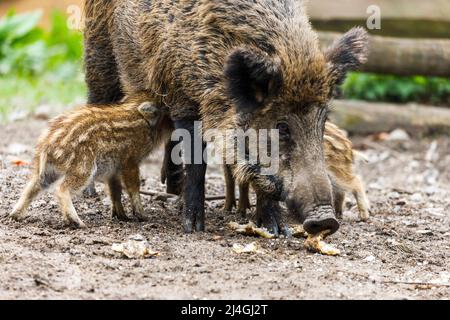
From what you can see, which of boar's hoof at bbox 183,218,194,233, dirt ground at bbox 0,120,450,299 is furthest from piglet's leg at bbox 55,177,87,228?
boar's hoof at bbox 183,218,194,233

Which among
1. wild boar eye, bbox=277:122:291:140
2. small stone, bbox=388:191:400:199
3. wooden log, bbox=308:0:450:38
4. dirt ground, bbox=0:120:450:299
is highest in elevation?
wooden log, bbox=308:0:450:38

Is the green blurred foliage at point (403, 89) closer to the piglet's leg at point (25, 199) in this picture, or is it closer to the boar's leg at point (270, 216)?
the boar's leg at point (270, 216)

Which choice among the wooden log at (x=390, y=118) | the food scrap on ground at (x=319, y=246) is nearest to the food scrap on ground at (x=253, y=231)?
the food scrap on ground at (x=319, y=246)

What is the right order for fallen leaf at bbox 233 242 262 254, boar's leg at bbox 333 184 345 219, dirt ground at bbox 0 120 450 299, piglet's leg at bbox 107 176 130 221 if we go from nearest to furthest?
dirt ground at bbox 0 120 450 299
fallen leaf at bbox 233 242 262 254
piglet's leg at bbox 107 176 130 221
boar's leg at bbox 333 184 345 219

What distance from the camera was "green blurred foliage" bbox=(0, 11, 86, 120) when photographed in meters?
11.6

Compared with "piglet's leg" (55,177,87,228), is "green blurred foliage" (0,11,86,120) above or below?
above

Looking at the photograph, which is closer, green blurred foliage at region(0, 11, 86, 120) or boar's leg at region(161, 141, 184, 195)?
boar's leg at region(161, 141, 184, 195)

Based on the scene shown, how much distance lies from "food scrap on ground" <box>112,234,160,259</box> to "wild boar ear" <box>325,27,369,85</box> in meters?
1.57

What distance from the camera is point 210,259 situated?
16.6 ft

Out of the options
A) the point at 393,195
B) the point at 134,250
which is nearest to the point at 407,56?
the point at 393,195

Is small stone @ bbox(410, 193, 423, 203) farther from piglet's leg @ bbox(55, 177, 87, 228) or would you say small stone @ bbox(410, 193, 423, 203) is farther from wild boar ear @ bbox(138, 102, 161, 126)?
piglet's leg @ bbox(55, 177, 87, 228)

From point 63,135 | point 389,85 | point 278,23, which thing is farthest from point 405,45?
point 63,135

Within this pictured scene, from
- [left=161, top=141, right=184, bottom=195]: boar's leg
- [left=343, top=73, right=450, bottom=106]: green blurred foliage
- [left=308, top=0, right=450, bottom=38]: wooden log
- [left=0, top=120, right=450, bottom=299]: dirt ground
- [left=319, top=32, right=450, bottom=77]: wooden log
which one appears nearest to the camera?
[left=0, top=120, right=450, bottom=299]: dirt ground

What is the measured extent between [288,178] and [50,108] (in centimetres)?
571
